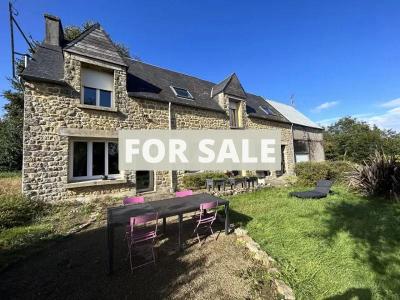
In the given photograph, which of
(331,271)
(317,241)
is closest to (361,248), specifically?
(317,241)

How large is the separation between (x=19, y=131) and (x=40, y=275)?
17270 millimetres

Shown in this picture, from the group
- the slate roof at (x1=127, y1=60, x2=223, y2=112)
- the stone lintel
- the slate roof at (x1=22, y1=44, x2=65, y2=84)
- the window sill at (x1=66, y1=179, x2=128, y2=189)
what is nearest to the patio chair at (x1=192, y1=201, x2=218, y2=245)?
the window sill at (x1=66, y1=179, x2=128, y2=189)

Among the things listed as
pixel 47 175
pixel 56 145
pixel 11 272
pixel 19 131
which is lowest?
pixel 11 272

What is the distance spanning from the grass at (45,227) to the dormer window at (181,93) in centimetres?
695

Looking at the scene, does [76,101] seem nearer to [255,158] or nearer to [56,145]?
[56,145]

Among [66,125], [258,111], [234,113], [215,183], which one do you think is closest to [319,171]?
[215,183]

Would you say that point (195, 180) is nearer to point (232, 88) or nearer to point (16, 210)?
point (16, 210)

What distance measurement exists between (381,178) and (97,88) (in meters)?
12.0

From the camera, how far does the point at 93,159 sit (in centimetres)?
893

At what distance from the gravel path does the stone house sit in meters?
4.31

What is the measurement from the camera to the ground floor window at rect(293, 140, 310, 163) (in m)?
18.7

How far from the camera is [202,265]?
3.79 metres

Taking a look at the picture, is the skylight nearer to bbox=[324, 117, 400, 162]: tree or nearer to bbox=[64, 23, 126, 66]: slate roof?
bbox=[324, 117, 400, 162]: tree

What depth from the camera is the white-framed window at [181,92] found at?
1243 cm
